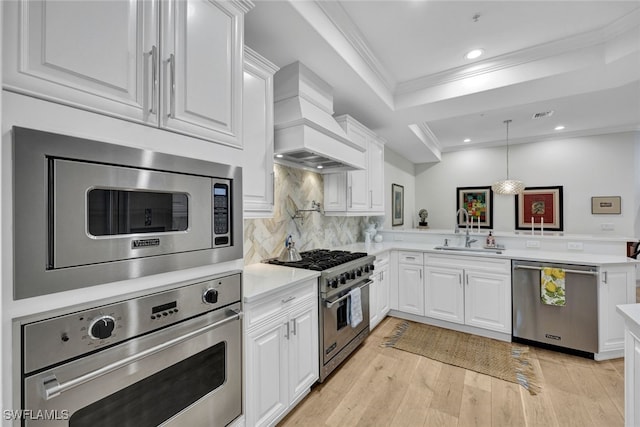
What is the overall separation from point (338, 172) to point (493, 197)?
428cm

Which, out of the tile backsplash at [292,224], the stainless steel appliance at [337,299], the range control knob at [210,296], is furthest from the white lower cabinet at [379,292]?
the range control knob at [210,296]

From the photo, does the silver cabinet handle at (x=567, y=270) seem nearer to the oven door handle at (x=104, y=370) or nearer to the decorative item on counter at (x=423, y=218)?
the oven door handle at (x=104, y=370)

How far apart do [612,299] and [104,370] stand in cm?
386

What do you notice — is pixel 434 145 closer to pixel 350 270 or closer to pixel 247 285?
pixel 350 270

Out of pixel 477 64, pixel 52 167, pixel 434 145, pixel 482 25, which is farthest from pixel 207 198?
pixel 434 145

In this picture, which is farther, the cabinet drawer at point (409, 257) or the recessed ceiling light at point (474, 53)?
the cabinet drawer at point (409, 257)

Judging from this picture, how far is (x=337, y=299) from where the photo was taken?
2309 mm

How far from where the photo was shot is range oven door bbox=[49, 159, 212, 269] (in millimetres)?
870

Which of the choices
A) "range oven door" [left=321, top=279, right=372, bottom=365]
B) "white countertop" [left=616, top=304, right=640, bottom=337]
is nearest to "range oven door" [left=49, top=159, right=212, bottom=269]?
"range oven door" [left=321, top=279, right=372, bottom=365]

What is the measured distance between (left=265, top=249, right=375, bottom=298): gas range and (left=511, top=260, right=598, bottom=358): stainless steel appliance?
5.15ft

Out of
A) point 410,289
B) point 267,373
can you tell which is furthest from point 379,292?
point 267,373

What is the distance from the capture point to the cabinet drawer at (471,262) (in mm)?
3012

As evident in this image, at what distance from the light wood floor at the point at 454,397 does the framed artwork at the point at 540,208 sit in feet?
11.1

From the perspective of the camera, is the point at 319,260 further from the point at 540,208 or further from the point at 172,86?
the point at 540,208
